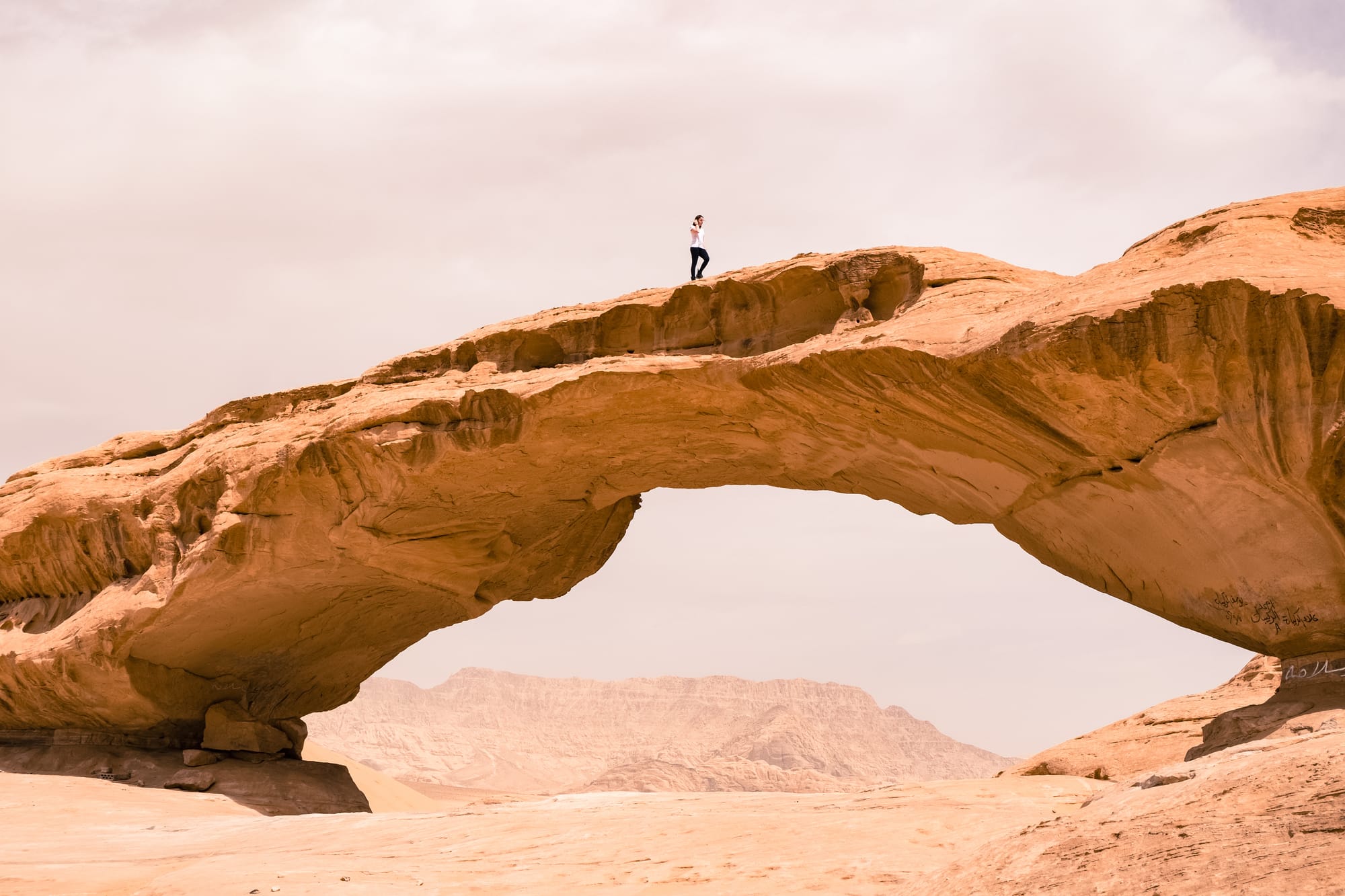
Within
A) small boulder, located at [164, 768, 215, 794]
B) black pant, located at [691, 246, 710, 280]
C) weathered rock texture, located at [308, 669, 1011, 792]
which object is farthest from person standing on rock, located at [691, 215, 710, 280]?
weathered rock texture, located at [308, 669, 1011, 792]

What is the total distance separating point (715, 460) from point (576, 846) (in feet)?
19.0

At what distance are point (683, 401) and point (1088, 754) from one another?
4902mm

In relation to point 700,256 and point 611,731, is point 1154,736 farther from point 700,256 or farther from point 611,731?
point 611,731

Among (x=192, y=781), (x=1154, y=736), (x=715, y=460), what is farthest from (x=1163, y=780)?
(x=192, y=781)

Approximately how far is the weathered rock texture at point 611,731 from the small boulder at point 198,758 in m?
33.1

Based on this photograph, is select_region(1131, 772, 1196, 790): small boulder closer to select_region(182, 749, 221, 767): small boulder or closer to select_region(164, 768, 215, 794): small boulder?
select_region(164, 768, 215, 794): small boulder

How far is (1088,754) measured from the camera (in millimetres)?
11102

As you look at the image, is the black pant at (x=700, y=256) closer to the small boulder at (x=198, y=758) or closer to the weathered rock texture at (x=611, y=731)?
the small boulder at (x=198, y=758)

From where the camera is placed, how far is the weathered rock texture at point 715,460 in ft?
30.1

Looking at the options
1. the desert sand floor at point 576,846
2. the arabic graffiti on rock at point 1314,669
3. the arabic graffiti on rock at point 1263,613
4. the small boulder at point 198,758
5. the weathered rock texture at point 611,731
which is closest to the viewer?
the desert sand floor at point 576,846

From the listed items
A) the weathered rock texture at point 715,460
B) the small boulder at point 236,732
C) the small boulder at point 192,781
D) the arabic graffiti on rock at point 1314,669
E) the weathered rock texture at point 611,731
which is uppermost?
the weathered rock texture at point 715,460

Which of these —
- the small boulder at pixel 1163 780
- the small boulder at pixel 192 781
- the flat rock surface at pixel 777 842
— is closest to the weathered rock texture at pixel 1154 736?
the flat rock surface at pixel 777 842

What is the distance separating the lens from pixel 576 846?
802 cm

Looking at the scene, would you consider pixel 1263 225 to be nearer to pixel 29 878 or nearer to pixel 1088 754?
pixel 1088 754
